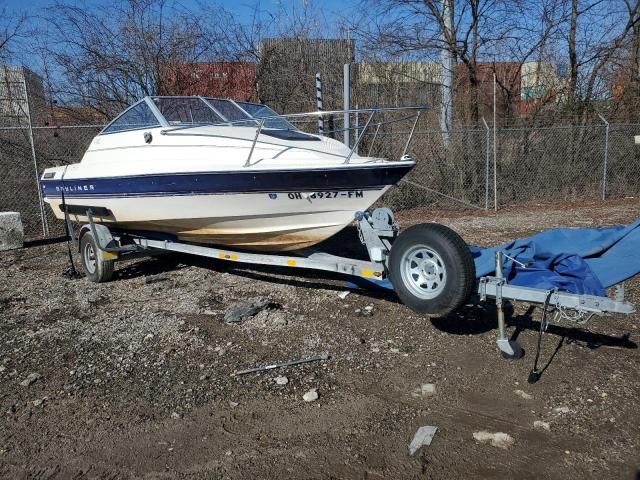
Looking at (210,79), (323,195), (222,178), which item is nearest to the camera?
(323,195)

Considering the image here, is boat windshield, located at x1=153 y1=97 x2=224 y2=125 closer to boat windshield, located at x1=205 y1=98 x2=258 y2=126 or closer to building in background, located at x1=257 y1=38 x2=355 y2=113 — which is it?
boat windshield, located at x1=205 y1=98 x2=258 y2=126

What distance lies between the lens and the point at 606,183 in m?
12.5

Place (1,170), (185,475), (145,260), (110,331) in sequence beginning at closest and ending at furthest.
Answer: (185,475)
(110,331)
(145,260)
(1,170)

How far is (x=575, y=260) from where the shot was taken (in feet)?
13.1

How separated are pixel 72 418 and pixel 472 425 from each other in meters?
2.48

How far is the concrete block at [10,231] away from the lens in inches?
340

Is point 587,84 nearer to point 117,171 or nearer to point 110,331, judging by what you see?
point 117,171

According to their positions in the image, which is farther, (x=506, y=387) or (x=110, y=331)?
(x=110, y=331)

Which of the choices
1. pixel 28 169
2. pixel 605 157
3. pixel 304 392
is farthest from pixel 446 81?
pixel 304 392

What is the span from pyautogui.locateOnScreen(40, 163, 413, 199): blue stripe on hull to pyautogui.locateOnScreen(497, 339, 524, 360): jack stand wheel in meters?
1.70

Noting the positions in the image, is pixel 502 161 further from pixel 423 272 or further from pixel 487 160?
pixel 423 272

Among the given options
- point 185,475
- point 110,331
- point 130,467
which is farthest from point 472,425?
point 110,331

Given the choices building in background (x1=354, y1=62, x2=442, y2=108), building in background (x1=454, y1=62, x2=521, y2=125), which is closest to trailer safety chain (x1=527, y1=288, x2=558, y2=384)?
building in background (x1=454, y1=62, x2=521, y2=125)

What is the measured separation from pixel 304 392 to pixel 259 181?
215cm
